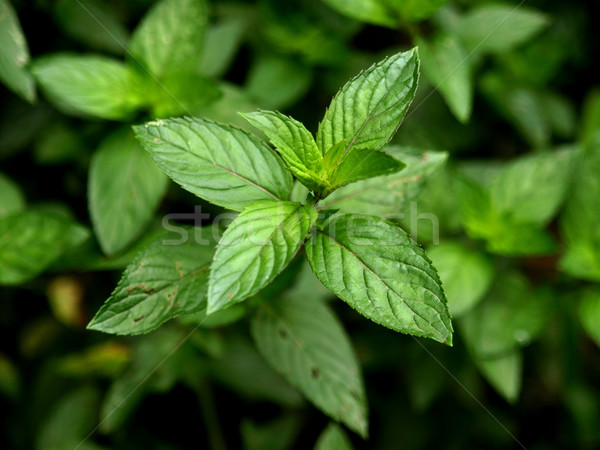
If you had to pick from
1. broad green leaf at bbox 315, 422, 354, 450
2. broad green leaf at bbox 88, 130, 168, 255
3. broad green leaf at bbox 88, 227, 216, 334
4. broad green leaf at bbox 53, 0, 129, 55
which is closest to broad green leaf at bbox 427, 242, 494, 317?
broad green leaf at bbox 315, 422, 354, 450

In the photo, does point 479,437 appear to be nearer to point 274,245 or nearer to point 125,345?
point 125,345

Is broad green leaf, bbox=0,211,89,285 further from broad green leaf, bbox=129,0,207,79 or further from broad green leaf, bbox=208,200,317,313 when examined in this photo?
broad green leaf, bbox=208,200,317,313

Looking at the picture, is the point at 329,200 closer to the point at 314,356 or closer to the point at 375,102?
the point at 375,102

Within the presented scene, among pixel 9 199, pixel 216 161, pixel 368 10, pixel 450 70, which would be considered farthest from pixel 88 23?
pixel 450 70

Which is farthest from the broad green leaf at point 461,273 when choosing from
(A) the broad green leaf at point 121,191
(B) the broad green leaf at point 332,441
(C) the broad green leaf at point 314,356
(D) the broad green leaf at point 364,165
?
(A) the broad green leaf at point 121,191

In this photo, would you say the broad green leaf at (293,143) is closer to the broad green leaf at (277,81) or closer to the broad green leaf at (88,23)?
the broad green leaf at (277,81)

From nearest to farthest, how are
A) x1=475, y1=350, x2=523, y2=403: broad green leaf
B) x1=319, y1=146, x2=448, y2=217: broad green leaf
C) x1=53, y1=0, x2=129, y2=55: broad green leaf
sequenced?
1. x1=319, y1=146, x2=448, y2=217: broad green leaf
2. x1=475, y1=350, x2=523, y2=403: broad green leaf
3. x1=53, y1=0, x2=129, y2=55: broad green leaf
